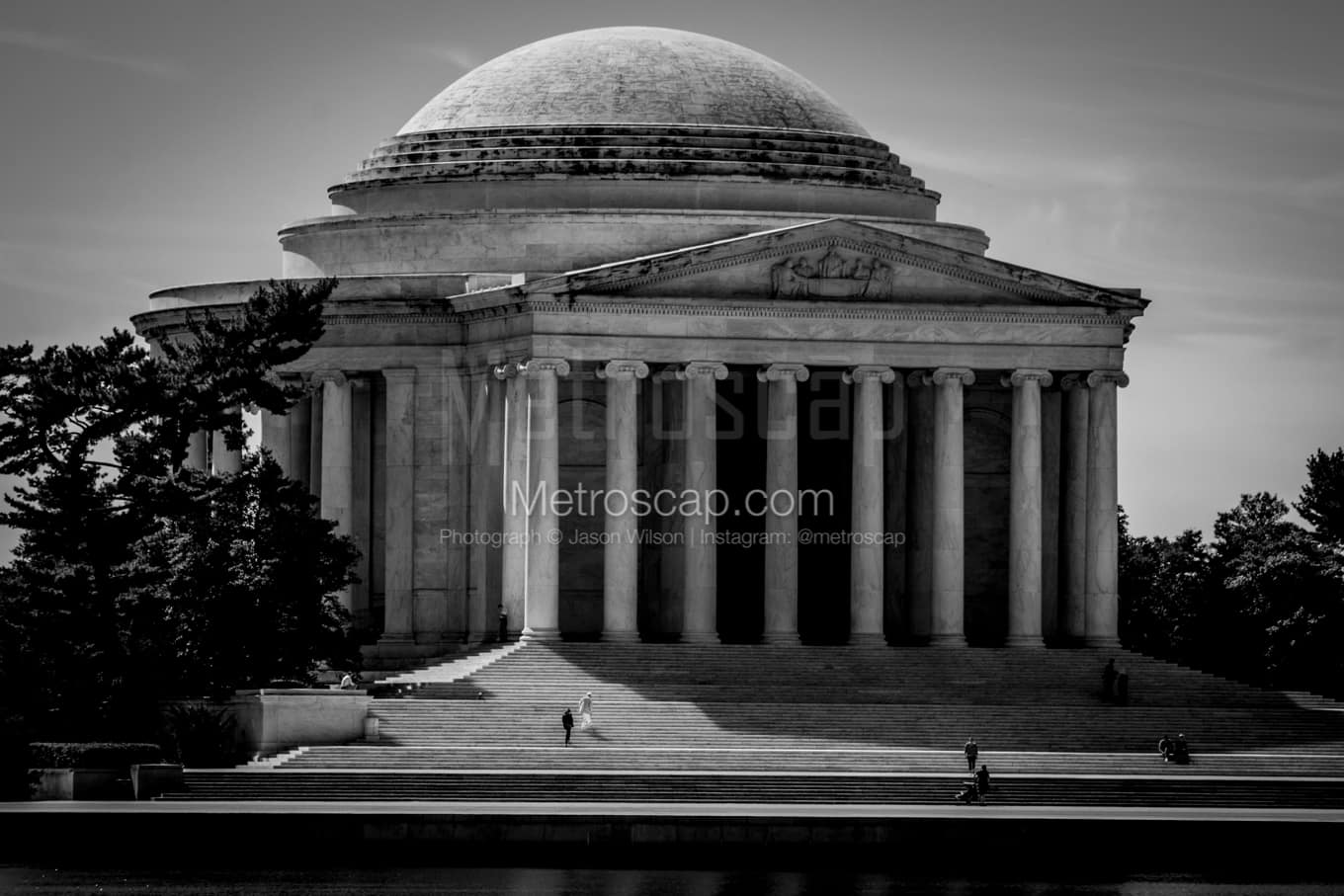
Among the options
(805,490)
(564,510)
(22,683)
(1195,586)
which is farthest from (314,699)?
(1195,586)

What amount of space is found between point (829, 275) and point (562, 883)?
112ft

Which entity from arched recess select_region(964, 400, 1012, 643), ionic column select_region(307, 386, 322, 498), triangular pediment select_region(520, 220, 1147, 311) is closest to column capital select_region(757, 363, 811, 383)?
triangular pediment select_region(520, 220, 1147, 311)

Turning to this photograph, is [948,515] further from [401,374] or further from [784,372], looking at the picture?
[401,374]

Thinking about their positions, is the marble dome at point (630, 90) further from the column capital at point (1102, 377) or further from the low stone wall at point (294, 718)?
the low stone wall at point (294, 718)

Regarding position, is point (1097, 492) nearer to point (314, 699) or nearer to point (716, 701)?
point (716, 701)

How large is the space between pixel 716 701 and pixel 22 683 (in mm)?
20590

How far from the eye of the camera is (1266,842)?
9056cm

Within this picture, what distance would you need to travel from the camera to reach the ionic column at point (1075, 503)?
390 feet

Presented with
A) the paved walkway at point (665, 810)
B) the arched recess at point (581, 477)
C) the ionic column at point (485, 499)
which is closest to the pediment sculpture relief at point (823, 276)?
the arched recess at point (581, 477)

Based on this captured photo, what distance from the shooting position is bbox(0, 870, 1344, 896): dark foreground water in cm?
8512

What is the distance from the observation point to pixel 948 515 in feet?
384

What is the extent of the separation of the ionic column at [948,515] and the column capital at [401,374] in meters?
17.5

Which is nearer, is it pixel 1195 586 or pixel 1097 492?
pixel 1097 492

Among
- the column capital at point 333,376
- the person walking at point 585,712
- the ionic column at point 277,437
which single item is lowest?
the person walking at point 585,712
